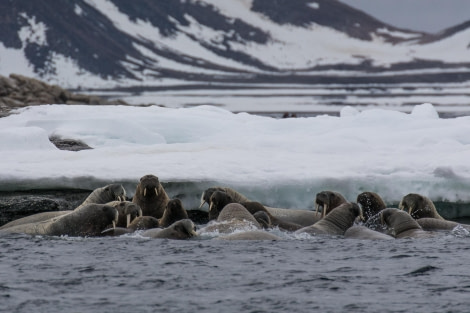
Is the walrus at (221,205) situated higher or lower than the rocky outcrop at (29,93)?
lower

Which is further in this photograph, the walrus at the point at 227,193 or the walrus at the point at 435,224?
the walrus at the point at 227,193

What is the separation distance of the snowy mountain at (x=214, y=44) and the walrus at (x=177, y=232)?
13218 centimetres

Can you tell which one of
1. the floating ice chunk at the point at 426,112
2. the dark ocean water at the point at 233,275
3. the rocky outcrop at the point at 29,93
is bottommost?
the dark ocean water at the point at 233,275

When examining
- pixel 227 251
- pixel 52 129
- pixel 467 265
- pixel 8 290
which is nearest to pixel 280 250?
pixel 227 251

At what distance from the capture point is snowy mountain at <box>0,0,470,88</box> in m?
154

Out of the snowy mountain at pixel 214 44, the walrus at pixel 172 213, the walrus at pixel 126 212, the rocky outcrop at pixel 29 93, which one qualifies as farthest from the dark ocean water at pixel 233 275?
the snowy mountain at pixel 214 44

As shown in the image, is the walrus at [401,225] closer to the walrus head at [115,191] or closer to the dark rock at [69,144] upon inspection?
the walrus head at [115,191]

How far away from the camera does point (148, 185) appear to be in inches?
696

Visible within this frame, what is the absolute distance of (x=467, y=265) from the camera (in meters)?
13.1

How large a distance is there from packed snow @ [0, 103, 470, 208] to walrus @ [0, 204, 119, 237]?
128 inches

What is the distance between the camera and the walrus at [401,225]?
15414 millimetres

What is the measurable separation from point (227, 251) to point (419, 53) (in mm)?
156367

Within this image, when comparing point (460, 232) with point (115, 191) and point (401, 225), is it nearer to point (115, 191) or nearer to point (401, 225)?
point (401, 225)

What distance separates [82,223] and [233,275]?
380 cm
